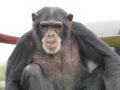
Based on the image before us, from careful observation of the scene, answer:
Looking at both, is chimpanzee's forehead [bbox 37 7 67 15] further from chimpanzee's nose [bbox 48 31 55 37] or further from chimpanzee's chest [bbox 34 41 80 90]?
chimpanzee's chest [bbox 34 41 80 90]

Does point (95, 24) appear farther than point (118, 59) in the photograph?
Yes

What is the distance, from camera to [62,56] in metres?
9.15

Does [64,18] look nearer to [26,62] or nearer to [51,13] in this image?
[51,13]

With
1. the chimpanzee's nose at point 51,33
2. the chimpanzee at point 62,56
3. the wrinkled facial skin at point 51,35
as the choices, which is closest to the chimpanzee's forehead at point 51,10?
the chimpanzee at point 62,56

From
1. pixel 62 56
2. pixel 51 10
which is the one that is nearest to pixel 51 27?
pixel 51 10

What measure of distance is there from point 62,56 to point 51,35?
2.13ft

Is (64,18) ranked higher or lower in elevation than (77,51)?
higher

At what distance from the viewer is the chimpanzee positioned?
29.0ft

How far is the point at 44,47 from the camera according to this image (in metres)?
8.73

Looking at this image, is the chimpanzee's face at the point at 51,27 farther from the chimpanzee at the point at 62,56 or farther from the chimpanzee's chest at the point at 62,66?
the chimpanzee's chest at the point at 62,66

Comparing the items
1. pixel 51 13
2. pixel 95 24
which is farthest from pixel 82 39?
pixel 95 24

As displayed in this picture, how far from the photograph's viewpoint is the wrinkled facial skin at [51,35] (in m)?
8.60

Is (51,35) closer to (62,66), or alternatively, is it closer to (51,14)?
(51,14)

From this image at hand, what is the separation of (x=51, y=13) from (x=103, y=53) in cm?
114
